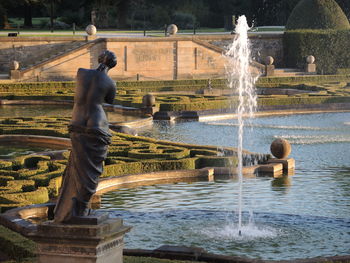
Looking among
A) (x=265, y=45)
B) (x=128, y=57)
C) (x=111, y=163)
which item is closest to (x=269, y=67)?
(x=265, y=45)

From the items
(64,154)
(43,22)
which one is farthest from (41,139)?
(43,22)

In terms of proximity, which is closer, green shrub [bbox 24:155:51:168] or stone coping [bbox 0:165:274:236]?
stone coping [bbox 0:165:274:236]

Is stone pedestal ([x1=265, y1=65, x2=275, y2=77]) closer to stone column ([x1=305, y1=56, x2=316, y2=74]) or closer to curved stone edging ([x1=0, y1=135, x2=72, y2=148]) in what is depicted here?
stone column ([x1=305, y1=56, x2=316, y2=74])

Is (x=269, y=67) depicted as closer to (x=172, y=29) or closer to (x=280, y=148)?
(x=172, y=29)

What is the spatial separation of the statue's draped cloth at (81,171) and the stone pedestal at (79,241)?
16cm

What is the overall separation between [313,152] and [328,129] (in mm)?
4523

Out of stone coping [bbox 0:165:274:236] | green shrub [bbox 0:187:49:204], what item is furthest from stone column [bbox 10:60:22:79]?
green shrub [bbox 0:187:49:204]

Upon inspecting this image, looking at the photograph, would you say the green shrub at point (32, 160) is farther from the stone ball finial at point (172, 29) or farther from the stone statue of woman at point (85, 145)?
the stone ball finial at point (172, 29)

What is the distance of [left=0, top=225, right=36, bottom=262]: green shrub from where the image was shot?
10.8 m

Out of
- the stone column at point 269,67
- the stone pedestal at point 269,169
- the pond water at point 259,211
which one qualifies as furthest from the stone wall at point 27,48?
the stone pedestal at point 269,169

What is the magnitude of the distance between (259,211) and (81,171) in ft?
21.3

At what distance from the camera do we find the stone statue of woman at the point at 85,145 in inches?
348

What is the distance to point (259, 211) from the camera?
14.8 meters

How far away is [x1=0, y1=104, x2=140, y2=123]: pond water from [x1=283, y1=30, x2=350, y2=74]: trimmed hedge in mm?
17364
